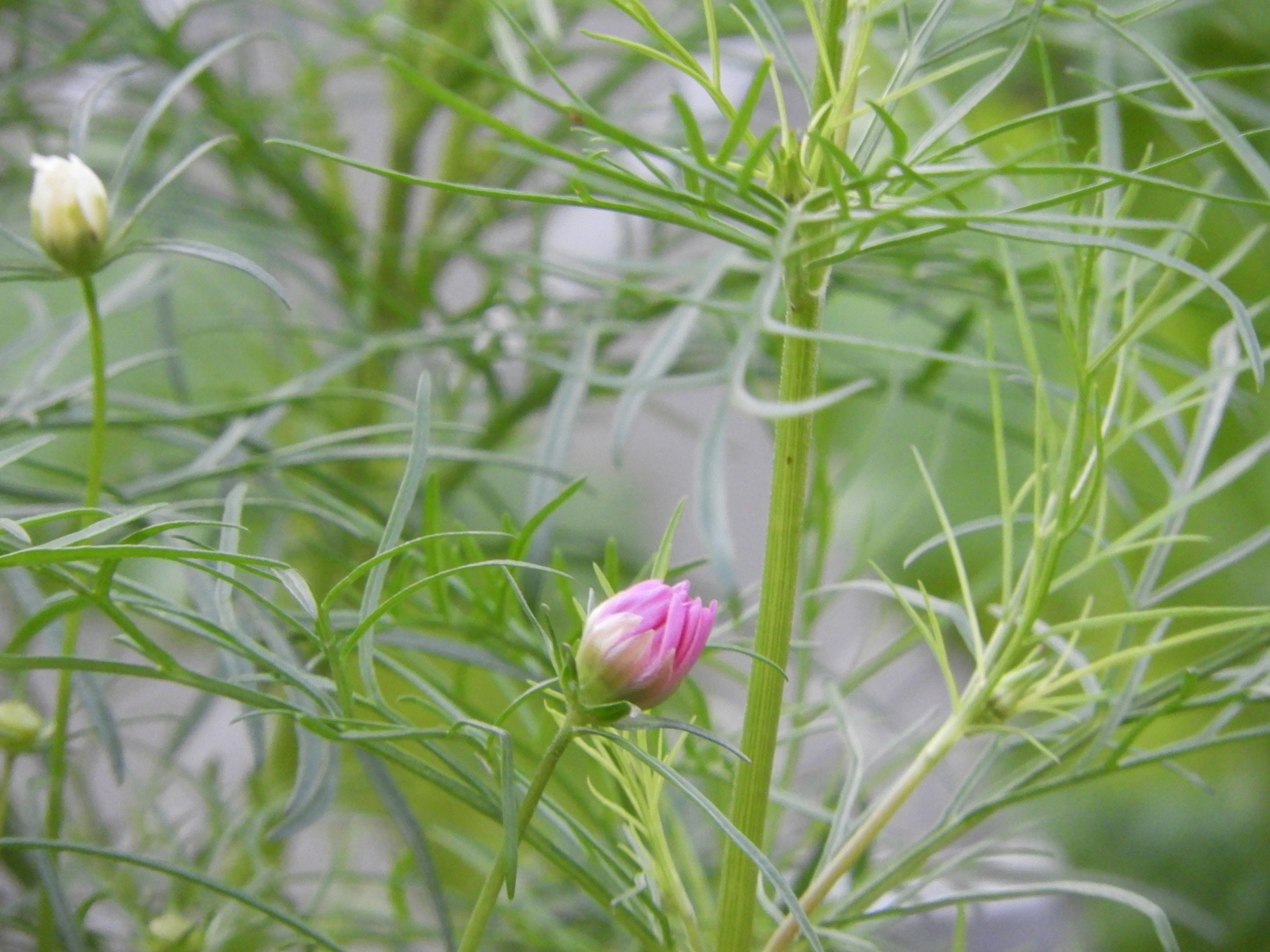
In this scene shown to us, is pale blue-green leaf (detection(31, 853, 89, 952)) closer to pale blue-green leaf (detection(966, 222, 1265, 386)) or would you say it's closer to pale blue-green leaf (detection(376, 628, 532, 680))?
pale blue-green leaf (detection(376, 628, 532, 680))

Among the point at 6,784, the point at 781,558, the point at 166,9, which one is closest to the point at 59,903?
the point at 6,784

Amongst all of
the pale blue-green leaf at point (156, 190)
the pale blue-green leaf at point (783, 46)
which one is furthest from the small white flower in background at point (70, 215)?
the pale blue-green leaf at point (783, 46)

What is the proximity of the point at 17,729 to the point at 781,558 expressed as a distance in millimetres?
150

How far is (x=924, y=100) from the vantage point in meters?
0.31

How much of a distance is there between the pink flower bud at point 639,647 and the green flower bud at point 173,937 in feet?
0.45

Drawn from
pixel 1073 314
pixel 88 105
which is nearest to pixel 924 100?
pixel 1073 314

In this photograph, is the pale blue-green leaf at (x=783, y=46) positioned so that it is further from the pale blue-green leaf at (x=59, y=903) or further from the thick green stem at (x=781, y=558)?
the pale blue-green leaf at (x=59, y=903)

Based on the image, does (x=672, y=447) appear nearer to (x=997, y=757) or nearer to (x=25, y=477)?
(x=25, y=477)

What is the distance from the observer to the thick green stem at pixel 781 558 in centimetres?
16

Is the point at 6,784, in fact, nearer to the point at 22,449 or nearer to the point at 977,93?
the point at 22,449

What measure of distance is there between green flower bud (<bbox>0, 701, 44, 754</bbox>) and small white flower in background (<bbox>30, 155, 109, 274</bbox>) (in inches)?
3.5

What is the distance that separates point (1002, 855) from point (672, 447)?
1.02 m

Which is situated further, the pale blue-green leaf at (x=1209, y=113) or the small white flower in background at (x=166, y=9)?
the small white flower in background at (x=166, y=9)

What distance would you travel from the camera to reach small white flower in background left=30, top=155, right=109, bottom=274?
0.58 ft
